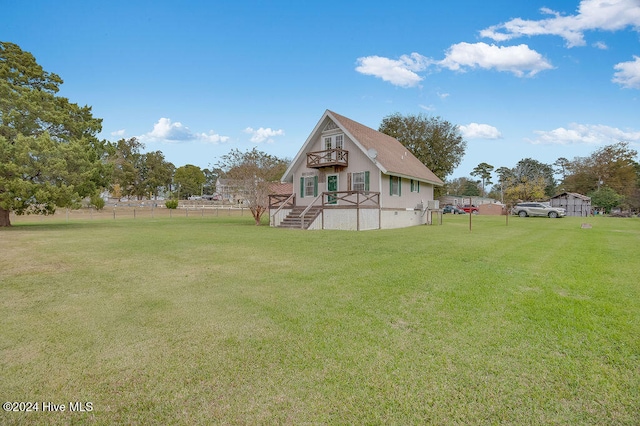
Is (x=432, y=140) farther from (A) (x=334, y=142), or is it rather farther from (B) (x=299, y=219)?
(B) (x=299, y=219)

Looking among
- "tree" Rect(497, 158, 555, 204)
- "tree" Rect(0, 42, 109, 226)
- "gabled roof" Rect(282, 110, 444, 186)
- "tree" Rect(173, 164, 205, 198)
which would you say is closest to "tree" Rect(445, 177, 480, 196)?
"tree" Rect(497, 158, 555, 204)

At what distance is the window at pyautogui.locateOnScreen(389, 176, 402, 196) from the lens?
779 inches

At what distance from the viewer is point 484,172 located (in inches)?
→ 3639

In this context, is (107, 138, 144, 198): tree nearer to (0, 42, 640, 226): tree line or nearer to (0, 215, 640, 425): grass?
(0, 42, 640, 226): tree line

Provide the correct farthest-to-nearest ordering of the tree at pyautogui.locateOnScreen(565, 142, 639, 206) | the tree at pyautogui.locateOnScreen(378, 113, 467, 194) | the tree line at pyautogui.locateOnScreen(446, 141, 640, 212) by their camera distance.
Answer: the tree at pyautogui.locateOnScreen(565, 142, 639, 206) < the tree line at pyautogui.locateOnScreen(446, 141, 640, 212) < the tree at pyautogui.locateOnScreen(378, 113, 467, 194)

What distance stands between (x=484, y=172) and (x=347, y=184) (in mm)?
86331

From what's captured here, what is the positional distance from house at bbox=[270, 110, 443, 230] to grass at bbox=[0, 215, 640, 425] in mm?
11560

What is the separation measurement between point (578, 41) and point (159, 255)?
887 inches

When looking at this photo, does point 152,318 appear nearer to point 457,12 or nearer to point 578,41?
point 457,12

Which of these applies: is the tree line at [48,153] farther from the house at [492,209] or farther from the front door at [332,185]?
the house at [492,209]

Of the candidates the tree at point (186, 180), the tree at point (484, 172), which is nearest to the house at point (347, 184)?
the tree at point (186, 180)

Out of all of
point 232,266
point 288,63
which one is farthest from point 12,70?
point 232,266

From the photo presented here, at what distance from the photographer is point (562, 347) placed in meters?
3.12

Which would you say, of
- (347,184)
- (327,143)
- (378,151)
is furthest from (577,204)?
(327,143)
